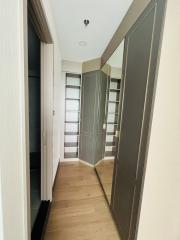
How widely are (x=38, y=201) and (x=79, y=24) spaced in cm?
239

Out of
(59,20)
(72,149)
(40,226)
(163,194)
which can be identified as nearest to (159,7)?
(59,20)

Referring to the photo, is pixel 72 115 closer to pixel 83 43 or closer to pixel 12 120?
pixel 83 43

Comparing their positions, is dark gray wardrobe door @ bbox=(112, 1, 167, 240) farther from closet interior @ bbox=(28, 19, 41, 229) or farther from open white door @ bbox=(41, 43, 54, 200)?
closet interior @ bbox=(28, 19, 41, 229)

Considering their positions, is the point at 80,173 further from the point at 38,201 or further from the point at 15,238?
the point at 15,238

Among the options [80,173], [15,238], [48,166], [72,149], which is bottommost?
[80,173]

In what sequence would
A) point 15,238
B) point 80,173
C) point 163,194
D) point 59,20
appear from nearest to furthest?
point 15,238, point 163,194, point 59,20, point 80,173

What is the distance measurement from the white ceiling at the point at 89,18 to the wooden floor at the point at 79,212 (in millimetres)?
2382

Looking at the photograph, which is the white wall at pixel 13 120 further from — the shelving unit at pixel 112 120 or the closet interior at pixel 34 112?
the closet interior at pixel 34 112

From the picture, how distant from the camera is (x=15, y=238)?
2.13 ft

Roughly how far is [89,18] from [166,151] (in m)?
1.61

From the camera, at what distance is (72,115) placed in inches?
123

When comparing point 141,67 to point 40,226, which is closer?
point 141,67

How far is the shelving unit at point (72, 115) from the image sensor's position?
304 centimetres

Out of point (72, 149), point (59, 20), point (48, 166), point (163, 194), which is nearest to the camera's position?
point (163, 194)
